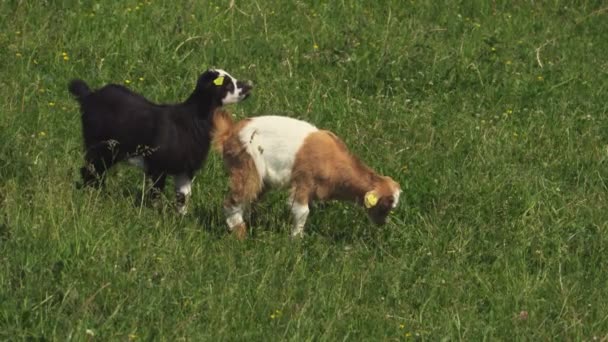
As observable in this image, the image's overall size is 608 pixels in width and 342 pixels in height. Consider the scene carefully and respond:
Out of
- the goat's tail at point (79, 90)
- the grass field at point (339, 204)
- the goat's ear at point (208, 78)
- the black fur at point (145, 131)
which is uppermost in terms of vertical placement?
the goat's ear at point (208, 78)

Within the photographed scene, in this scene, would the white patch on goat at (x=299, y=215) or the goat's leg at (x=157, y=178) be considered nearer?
the white patch on goat at (x=299, y=215)

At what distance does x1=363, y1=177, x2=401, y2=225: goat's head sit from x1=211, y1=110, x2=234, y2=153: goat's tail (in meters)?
1.02

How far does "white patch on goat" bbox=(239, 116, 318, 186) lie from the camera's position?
28.6 ft

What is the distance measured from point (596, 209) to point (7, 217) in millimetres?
4132

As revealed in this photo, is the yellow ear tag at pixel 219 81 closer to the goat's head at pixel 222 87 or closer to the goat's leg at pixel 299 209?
the goat's head at pixel 222 87

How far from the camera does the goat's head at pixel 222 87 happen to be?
362 inches

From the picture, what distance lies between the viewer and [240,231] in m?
8.59

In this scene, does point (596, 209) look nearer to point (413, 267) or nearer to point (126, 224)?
point (413, 267)

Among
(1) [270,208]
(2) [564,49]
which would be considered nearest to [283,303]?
(1) [270,208]

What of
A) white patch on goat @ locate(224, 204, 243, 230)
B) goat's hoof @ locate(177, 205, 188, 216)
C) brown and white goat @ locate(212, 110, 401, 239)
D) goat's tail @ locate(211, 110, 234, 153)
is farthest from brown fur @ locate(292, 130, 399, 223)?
goat's hoof @ locate(177, 205, 188, 216)

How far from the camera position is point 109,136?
8.84m

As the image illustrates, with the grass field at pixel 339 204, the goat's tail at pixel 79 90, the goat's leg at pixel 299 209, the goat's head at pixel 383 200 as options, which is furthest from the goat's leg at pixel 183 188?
the goat's head at pixel 383 200

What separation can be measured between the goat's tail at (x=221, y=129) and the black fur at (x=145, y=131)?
11 cm

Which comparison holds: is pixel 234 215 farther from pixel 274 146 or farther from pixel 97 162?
pixel 97 162
